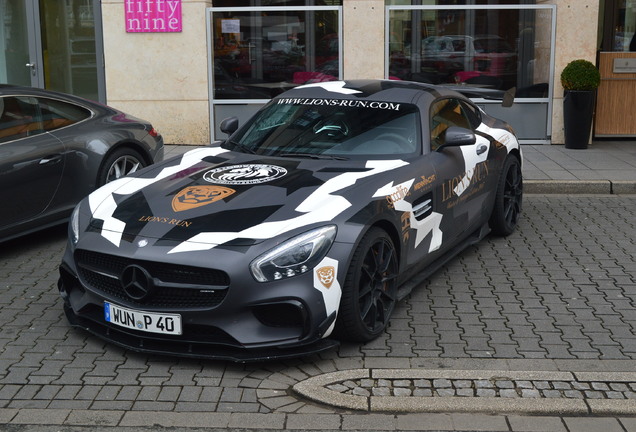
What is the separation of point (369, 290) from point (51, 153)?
11.7 feet

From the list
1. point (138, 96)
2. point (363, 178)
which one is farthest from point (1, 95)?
point (138, 96)

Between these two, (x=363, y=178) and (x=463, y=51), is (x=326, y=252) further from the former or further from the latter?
(x=463, y=51)

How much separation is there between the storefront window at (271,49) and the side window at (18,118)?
5.83 meters

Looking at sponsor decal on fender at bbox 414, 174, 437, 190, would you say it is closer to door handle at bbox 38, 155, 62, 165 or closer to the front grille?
the front grille

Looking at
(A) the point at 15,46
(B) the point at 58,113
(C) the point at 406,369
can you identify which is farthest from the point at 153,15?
(C) the point at 406,369

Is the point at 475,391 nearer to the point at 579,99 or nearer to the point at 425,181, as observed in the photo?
the point at 425,181

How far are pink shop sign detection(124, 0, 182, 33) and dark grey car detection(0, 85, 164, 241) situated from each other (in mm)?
4818

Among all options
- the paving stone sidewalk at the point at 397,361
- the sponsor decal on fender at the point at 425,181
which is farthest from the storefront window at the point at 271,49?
the sponsor decal on fender at the point at 425,181

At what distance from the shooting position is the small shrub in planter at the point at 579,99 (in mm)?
12727

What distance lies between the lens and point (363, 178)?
230 inches

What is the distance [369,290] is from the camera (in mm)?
5426

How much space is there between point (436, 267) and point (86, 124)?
363 centimetres

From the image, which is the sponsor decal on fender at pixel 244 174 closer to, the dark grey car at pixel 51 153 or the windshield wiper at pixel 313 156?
the windshield wiper at pixel 313 156

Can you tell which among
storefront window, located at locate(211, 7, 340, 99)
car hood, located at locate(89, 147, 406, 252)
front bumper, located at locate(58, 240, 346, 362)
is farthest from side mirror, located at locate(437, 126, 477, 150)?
storefront window, located at locate(211, 7, 340, 99)
